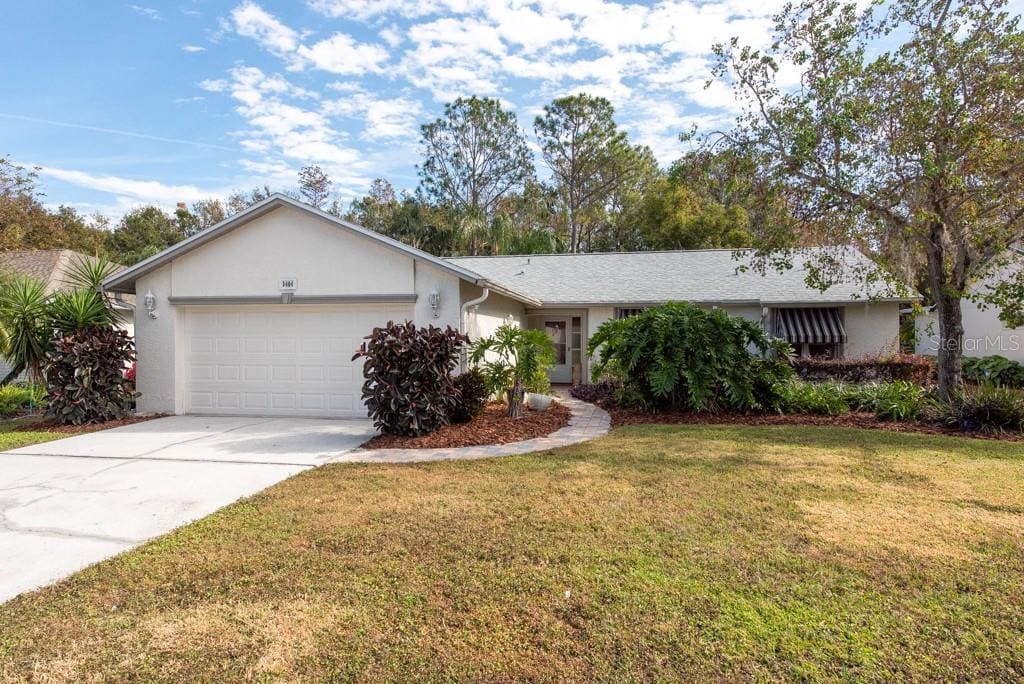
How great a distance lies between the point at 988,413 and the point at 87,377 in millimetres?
16405

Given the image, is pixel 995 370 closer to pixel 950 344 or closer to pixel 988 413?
pixel 950 344

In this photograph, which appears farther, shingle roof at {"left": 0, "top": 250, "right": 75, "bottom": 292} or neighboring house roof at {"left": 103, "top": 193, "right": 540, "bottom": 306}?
shingle roof at {"left": 0, "top": 250, "right": 75, "bottom": 292}

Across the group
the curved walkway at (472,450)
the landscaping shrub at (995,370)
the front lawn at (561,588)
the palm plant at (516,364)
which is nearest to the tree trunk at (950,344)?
the front lawn at (561,588)

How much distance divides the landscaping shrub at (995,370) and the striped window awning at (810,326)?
403cm

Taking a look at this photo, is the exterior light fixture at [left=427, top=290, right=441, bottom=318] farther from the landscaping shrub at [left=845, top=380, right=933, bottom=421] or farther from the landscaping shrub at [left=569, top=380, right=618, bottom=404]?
the landscaping shrub at [left=845, top=380, right=933, bottom=421]

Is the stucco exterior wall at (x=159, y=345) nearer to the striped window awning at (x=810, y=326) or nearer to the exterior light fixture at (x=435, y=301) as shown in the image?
the exterior light fixture at (x=435, y=301)

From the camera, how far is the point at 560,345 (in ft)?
58.7

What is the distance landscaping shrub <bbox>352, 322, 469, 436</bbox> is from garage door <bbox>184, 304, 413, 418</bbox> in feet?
7.71

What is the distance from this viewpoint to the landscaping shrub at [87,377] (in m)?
10.5

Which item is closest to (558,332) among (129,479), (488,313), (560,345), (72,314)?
(560,345)

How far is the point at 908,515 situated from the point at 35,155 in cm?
2838

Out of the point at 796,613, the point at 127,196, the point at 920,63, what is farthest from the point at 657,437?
the point at 127,196

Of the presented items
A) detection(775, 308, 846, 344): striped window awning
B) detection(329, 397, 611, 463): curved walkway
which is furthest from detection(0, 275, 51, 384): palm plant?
detection(775, 308, 846, 344): striped window awning

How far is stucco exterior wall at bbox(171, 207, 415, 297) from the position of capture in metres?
11.1
